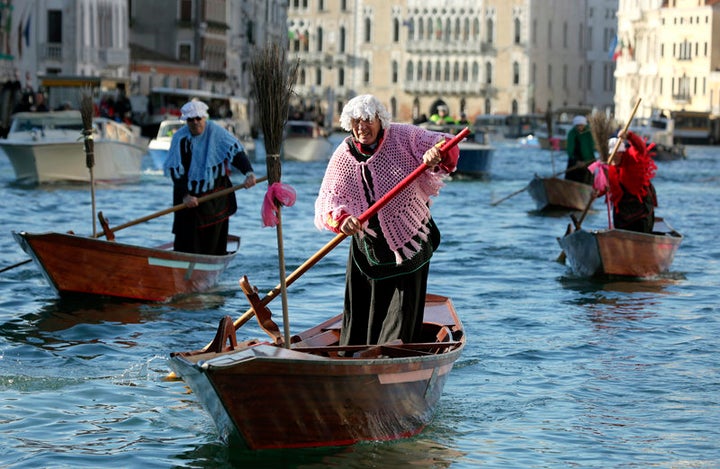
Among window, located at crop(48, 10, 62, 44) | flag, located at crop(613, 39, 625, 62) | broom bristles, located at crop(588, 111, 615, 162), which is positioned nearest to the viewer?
broom bristles, located at crop(588, 111, 615, 162)

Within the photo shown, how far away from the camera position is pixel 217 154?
42.0 ft

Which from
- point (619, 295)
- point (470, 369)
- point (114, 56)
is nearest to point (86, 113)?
point (619, 295)

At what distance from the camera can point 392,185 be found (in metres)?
8.41

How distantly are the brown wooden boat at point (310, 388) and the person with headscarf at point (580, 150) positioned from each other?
15.4 meters

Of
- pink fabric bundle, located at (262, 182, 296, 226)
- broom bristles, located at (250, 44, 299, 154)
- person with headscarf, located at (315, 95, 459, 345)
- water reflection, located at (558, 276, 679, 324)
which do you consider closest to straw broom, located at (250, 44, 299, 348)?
broom bristles, located at (250, 44, 299, 154)

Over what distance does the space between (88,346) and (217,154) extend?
6.55 ft

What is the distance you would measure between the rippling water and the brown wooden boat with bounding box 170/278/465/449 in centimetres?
14

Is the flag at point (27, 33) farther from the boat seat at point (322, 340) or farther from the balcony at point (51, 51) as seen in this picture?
the boat seat at point (322, 340)

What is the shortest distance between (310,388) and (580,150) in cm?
1760

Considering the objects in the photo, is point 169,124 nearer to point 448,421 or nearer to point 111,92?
point 111,92

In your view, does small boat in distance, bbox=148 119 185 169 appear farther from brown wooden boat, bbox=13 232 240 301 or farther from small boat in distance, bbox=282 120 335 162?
brown wooden boat, bbox=13 232 240 301

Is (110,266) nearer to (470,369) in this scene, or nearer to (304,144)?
(470,369)

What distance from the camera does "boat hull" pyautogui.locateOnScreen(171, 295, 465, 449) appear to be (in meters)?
7.39

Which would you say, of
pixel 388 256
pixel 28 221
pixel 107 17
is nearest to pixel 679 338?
pixel 388 256
